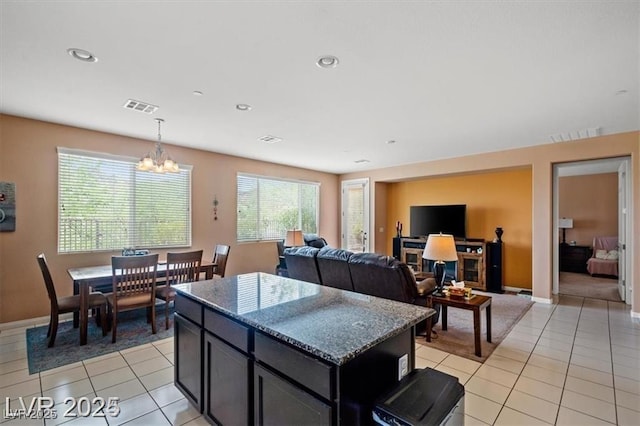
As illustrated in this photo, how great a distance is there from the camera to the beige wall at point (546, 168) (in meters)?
4.42

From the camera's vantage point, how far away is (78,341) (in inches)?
138

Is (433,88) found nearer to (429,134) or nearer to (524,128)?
(429,134)

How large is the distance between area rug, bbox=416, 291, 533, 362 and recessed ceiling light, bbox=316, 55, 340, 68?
10.3 feet

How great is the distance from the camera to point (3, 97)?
10.8 feet

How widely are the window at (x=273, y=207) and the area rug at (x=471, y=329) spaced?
3990 millimetres

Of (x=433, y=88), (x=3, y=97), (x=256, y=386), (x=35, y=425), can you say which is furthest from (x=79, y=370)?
(x=433, y=88)

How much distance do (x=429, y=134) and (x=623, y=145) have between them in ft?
9.28

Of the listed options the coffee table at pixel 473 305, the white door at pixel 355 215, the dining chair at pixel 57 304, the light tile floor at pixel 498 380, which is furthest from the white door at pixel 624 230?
the dining chair at pixel 57 304

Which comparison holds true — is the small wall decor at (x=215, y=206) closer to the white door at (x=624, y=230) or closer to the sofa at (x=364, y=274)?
the sofa at (x=364, y=274)

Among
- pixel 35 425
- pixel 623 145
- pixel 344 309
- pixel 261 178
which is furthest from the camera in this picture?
pixel 261 178

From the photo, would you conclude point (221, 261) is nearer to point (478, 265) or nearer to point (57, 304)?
point (57, 304)

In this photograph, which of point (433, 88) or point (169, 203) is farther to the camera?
point (169, 203)

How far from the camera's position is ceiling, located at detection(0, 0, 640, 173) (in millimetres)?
1972

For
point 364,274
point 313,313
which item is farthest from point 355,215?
point 313,313
